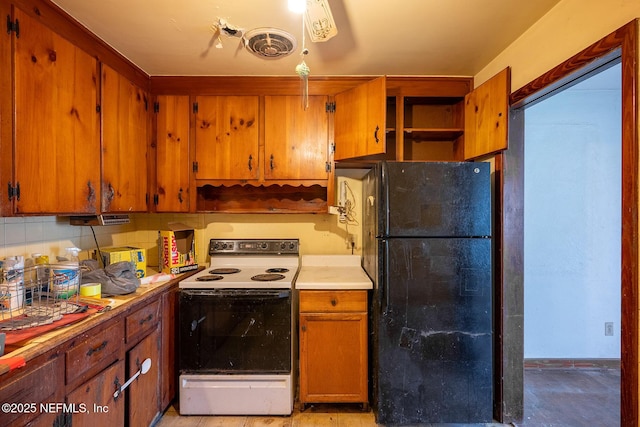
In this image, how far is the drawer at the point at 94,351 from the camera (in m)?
1.14

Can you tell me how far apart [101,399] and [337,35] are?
2.12 m

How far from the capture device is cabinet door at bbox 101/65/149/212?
5.61 feet

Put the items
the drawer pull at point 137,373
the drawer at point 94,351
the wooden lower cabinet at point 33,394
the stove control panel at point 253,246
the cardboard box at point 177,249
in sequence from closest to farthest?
the wooden lower cabinet at point 33,394, the drawer at point 94,351, the drawer pull at point 137,373, the cardboard box at point 177,249, the stove control panel at point 253,246

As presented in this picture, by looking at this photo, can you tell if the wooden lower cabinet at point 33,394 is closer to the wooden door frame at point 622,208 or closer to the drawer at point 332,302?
the drawer at point 332,302

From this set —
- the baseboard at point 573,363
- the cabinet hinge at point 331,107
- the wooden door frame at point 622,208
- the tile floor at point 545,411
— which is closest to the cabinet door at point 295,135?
the cabinet hinge at point 331,107

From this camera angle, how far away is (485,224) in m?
1.68

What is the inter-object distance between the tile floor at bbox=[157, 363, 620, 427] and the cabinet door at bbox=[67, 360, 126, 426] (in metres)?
0.55

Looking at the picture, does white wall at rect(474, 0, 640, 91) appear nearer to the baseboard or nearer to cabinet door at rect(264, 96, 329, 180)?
cabinet door at rect(264, 96, 329, 180)

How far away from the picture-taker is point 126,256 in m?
1.86

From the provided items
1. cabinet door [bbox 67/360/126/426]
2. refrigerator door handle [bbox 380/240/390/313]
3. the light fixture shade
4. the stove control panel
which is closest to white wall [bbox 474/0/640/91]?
the light fixture shade

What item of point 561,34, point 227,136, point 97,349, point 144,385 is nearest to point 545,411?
point 561,34

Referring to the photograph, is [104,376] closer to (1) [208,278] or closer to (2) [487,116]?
(1) [208,278]

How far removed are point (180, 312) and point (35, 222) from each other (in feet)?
3.02

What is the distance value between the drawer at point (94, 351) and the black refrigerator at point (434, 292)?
4.44ft
